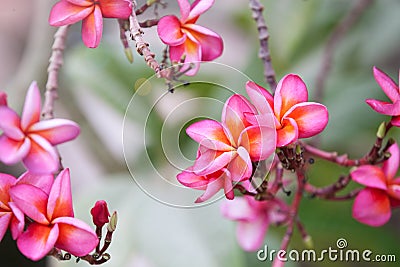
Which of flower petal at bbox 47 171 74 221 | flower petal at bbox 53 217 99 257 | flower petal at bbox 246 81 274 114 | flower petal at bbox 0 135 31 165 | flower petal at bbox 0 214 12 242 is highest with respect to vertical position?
flower petal at bbox 246 81 274 114

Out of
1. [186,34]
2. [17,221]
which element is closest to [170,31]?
[186,34]

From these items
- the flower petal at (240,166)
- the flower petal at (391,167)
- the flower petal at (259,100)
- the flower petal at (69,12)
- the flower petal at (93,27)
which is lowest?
the flower petal at (391,167)

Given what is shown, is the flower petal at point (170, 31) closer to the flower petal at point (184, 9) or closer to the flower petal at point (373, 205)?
the flower petal at point (184, 9)

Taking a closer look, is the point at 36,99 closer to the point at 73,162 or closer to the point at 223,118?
the point at 223,118

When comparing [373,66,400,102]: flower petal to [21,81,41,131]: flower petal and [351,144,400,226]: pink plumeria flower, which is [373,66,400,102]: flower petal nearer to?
[351,144,400,226]: pink plumeria flower

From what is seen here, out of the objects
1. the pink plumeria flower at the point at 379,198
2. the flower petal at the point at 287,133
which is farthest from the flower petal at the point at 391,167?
the flower petal at the point at 287,133

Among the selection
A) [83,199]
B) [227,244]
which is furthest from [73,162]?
[227,244]

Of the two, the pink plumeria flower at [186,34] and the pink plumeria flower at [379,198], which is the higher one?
the pink plumeria flower at [186,34]

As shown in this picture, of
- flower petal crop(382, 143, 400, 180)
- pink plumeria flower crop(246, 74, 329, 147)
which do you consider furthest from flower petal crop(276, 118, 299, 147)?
flower petal crop(382, 143, 400, 180)

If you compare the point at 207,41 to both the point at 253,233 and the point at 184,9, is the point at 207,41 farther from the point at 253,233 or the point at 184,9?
the point at 253,233
